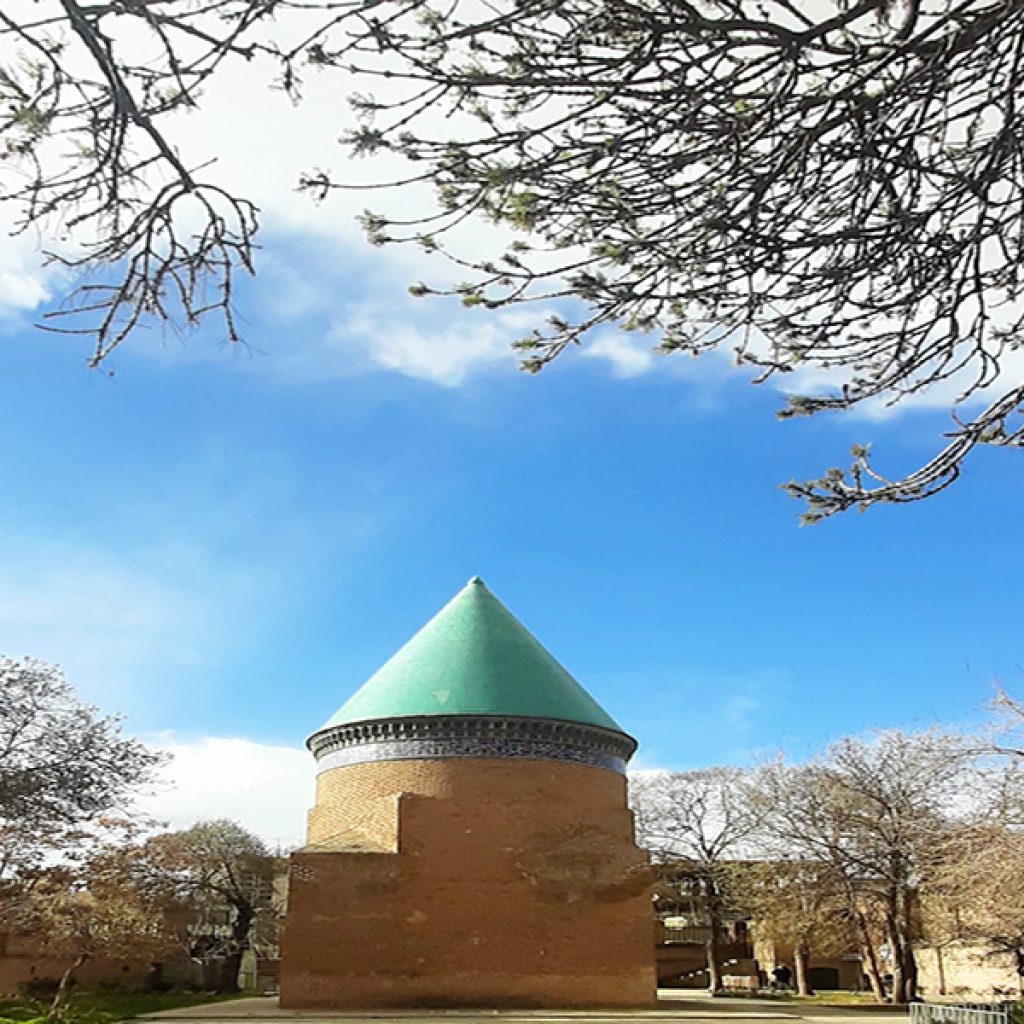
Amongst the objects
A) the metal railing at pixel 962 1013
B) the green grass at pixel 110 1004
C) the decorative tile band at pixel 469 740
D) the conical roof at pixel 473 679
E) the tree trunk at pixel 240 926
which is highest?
the conical roof at pixel 473 679

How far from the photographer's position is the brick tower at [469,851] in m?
19.5

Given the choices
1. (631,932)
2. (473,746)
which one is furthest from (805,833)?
(473,746)

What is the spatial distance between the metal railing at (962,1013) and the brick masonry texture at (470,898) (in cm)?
614

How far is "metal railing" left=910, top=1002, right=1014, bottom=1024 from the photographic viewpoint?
1252 centimetres

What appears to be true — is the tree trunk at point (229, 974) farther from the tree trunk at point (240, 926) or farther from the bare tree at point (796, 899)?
the bare tree at point (796, 899)

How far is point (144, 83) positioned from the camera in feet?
13.3

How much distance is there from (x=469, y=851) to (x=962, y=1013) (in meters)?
9.78

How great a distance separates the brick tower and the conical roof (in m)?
0.04

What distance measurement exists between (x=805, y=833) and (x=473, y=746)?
30.4 feet

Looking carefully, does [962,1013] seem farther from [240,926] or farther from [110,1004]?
[240,926]

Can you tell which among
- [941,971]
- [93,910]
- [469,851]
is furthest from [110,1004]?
[941,971]

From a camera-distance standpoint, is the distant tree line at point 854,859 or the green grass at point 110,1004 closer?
the green grass at point 110,1004

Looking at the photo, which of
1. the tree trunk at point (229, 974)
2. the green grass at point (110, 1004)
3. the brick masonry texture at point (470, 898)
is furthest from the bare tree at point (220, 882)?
the brick masonry texture at point (470, 898)

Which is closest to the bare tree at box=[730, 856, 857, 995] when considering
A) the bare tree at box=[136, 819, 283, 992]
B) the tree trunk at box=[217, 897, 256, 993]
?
the bare tree at box=[136, 819, 283, 992]
